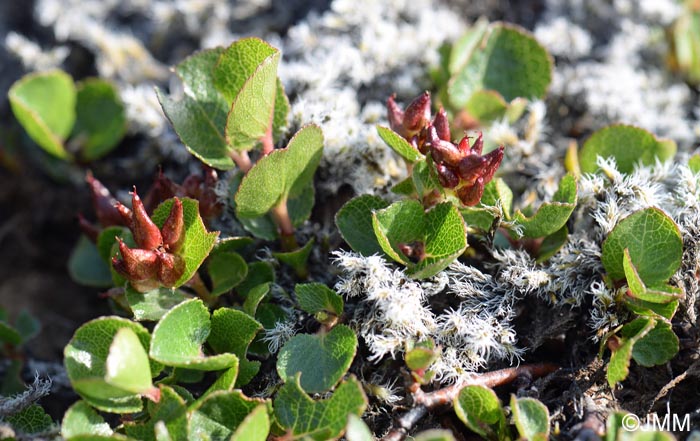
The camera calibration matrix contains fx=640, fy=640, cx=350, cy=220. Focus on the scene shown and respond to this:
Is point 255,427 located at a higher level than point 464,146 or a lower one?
lower

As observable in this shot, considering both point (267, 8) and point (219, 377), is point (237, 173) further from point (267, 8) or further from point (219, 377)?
point (267, 8)

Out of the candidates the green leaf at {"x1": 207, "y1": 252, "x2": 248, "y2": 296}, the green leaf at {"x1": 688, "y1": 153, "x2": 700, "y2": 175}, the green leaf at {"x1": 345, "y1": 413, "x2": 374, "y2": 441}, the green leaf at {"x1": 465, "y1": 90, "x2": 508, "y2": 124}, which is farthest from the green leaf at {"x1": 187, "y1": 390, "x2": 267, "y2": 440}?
the green leaf at {"x1": 688, "y1": 153, "x2": 700, "y2": 175}

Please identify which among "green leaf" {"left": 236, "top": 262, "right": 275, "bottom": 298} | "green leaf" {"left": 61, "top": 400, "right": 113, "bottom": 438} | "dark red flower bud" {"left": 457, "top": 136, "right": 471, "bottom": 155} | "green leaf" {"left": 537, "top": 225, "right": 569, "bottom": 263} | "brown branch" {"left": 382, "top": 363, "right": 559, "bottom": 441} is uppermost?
"dark red flower bud" {"left": 457, "top": 136, "right": 471, "bottom": 155}

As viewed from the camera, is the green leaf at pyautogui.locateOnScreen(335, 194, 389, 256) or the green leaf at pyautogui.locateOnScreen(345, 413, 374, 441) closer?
the green leaf at pyautogui.locateOnScreen(345, 413, 374, 441)

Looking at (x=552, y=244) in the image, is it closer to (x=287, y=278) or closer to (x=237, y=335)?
(x=287, y=278)

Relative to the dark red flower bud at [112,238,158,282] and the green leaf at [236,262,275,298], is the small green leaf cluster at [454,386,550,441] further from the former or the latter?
the dark red flower bud at [112,238,158,282]

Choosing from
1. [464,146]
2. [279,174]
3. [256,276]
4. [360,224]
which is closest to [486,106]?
[464,146]

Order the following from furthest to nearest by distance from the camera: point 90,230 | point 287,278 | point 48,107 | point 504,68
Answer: point 48,107 → point 504,68 → point 90,230 → point 287,278

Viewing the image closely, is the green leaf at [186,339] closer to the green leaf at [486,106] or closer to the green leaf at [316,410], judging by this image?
the green leaf at [316,410]
